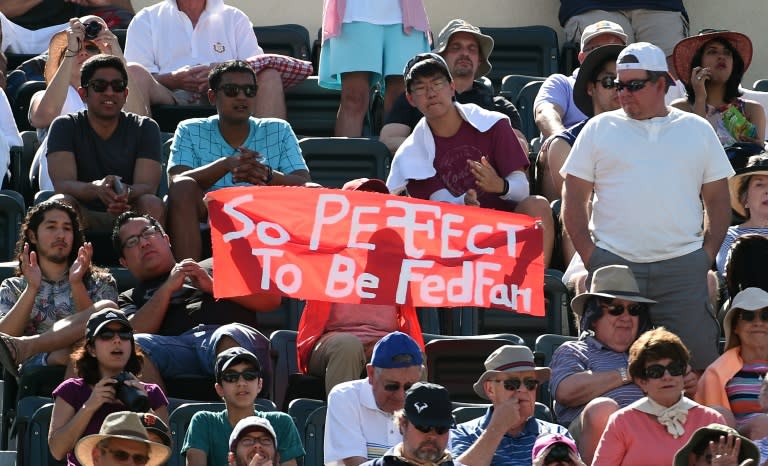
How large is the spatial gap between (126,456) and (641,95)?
3.26m

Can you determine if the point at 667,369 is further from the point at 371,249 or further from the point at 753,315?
the point at 371,249

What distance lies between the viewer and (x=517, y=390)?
8.99 metres

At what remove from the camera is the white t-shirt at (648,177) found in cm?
1006

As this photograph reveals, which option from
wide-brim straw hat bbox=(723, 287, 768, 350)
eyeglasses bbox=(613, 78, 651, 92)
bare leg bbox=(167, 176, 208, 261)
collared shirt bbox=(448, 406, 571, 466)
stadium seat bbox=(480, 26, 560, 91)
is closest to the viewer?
collared shirt bbox=(448, 406, 571, 466)

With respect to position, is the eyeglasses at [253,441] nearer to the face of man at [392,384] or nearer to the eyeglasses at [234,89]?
the face of man at [392,384]

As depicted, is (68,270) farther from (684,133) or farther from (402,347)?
(684,133)

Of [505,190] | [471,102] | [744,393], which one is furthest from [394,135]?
[744,393]

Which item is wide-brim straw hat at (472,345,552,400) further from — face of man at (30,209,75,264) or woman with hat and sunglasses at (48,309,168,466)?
face of man at (30,209,75,264)

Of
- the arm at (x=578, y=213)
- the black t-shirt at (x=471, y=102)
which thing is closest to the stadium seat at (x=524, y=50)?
the black t-shirt at (x=471, y=102)

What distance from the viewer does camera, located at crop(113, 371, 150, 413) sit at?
8.87 metres

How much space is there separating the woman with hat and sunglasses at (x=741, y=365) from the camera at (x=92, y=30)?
A: 465 centimetres

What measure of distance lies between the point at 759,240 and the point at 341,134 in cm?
322

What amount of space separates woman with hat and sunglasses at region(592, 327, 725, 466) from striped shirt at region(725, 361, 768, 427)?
0.52m

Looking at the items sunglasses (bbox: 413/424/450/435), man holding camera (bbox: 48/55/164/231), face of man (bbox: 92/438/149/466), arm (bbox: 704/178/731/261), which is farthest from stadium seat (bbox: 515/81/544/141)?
→ sunglasses (bbox: 413/424/450/435)
